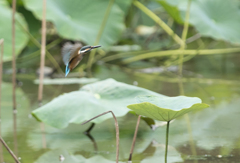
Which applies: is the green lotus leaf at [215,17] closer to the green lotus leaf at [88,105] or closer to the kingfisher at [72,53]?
the green lotus leaf at [88,105]

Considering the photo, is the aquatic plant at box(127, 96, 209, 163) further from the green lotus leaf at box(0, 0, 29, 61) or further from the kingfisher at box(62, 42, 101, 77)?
the green lotus leaf at box(0, 0, 29, 61)

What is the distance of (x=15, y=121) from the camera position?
6.59 feet

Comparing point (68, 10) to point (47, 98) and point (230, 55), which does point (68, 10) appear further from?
point (230, 55)

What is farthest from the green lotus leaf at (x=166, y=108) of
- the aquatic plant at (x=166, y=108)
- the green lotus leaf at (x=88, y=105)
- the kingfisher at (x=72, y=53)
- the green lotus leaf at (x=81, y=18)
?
the green lotus leaf at (x=81, y=18)

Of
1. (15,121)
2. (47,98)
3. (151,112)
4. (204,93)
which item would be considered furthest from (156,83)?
(151,112)

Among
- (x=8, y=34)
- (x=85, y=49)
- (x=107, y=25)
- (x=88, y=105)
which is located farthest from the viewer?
(x=107, y=25)

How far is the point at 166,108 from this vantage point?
1.15 meters

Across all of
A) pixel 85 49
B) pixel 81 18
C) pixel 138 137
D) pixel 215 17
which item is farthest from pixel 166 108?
pixel 215 17

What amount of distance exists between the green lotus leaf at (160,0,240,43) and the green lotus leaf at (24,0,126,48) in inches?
23.2

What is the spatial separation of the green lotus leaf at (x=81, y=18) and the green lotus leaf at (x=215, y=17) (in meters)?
0.59

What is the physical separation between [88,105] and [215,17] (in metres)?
2.29

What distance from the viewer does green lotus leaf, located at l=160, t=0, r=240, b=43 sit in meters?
3.34

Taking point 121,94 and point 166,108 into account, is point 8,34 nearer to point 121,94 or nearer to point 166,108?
point 121,94

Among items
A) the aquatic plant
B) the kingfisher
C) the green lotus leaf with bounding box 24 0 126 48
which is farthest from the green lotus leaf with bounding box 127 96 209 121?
the green lotus leaf with bounding box 24 0 126 48
